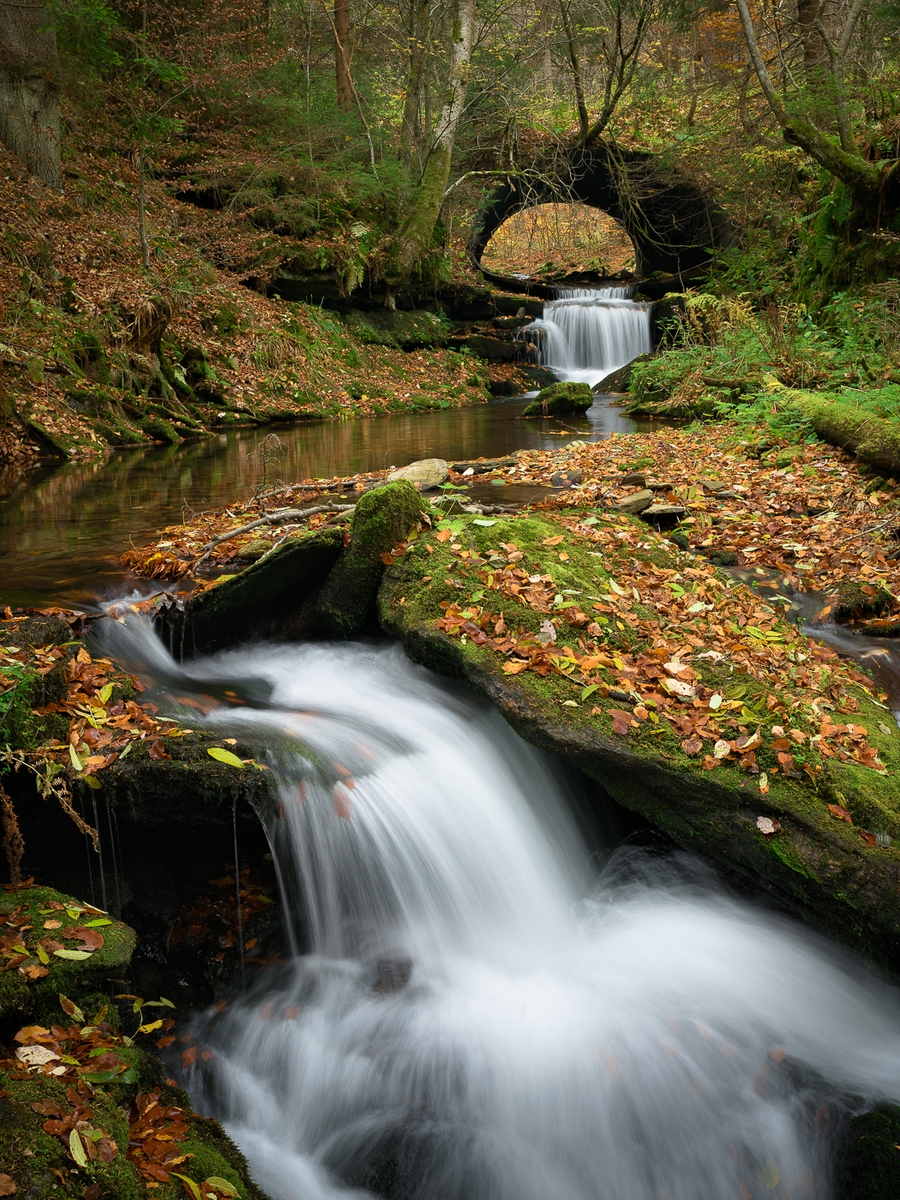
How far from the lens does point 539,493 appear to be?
22.7 feet

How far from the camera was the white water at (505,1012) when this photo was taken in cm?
263

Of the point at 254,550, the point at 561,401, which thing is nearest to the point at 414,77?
the point at 561,401

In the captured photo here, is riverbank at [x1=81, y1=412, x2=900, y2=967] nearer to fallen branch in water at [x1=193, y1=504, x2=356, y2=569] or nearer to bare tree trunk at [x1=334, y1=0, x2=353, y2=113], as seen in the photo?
fallen branch in water at [x1=193, y1=504, x2=356, y2=569]

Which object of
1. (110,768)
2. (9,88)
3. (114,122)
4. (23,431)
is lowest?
(110,768)

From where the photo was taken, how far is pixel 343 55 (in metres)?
17.5

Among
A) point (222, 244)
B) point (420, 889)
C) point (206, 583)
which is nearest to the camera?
point (420, 889)

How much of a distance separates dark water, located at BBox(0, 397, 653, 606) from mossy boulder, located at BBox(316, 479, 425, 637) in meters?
1.32

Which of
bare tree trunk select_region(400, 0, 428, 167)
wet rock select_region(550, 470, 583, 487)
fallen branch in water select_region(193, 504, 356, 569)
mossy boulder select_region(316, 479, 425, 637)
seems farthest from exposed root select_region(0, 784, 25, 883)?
bare tree trunk select_region(400, 0, 428, 167)

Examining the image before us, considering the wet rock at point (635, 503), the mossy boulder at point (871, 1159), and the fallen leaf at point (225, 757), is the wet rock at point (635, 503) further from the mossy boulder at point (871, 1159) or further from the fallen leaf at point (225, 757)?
the mossy boulder at point (871, 1159)

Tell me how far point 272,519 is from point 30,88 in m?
11.7

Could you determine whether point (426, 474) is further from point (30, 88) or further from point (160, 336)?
point (30, 88)

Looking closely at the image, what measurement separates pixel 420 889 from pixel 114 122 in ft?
61.3

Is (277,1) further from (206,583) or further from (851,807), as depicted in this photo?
(851,807)

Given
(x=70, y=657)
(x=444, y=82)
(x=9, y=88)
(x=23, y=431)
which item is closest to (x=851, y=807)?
(x=70, y=657)
